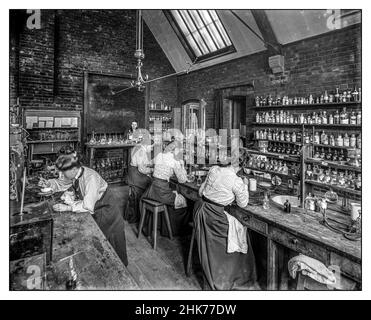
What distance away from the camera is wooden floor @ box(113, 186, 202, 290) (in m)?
3.14

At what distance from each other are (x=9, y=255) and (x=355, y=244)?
2500 mm

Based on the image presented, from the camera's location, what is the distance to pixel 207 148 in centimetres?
685

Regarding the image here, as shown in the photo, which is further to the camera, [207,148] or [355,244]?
[207,148]

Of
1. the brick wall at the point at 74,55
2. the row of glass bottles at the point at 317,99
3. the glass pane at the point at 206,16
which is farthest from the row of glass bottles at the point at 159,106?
the row of glass bottles at the point at 317,99

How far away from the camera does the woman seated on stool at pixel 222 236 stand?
2.85m

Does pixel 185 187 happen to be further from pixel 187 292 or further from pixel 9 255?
pixel 9 255

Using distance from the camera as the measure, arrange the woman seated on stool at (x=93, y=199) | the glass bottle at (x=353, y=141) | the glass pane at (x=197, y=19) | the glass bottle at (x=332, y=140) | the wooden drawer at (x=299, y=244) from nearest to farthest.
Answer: the wooden drawer at (x=299, y=244), the woman seated on stool at (x=93, y=199), the glass bottle at (x=353, y=141), the glass bottle at (x=332, y=140), the glass pane at (x=197, y=19)

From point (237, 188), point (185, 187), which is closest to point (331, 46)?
point (237, 188)

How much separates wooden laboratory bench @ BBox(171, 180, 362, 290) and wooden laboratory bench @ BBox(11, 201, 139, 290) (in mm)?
1485

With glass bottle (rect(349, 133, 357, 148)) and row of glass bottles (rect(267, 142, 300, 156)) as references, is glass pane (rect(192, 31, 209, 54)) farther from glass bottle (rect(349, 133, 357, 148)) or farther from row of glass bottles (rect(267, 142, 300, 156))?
glass bottle (rect(349, 133, 357, 148))

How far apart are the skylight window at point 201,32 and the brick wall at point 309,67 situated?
508mm

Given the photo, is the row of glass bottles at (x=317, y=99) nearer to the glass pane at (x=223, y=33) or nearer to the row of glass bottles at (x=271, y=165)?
the row of glass bottles at (x=271, y=165)

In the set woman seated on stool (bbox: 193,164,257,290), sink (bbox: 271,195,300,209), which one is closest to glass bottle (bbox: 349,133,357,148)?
sink (bbox: 271,195,300,209)
